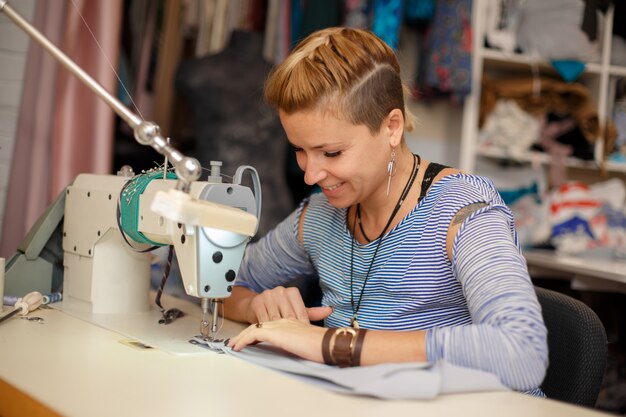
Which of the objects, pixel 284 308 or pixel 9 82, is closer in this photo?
pixel 284 308

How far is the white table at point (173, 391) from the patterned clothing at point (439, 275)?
3.3 inches

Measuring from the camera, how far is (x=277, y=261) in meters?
1.91

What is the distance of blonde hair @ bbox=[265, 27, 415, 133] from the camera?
1.50 metres

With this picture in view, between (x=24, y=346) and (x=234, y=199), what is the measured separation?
482mm

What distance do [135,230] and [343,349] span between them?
573 millimetres

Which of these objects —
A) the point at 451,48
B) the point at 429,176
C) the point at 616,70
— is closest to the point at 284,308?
the point at 429,176

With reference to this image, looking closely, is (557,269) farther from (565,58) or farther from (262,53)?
(262,53)

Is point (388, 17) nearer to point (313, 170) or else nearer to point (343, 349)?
point (313, 170)

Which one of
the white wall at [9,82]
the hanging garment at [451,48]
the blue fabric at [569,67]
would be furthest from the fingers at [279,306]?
the blue fabric at [569,67]

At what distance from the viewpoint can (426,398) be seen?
111 cm

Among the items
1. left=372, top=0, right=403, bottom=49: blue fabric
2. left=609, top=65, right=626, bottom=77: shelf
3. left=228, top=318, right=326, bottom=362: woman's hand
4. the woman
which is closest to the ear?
the woman

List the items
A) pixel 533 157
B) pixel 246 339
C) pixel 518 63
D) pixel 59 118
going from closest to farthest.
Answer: pixel 246 339 < pixel 59 118 < pixel 533 157 < pixel 518 63

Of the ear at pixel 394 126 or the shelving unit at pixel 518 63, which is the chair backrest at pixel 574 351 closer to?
the ear at pixel 394 126

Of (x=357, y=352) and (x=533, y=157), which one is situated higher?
(x=533, y=157)
